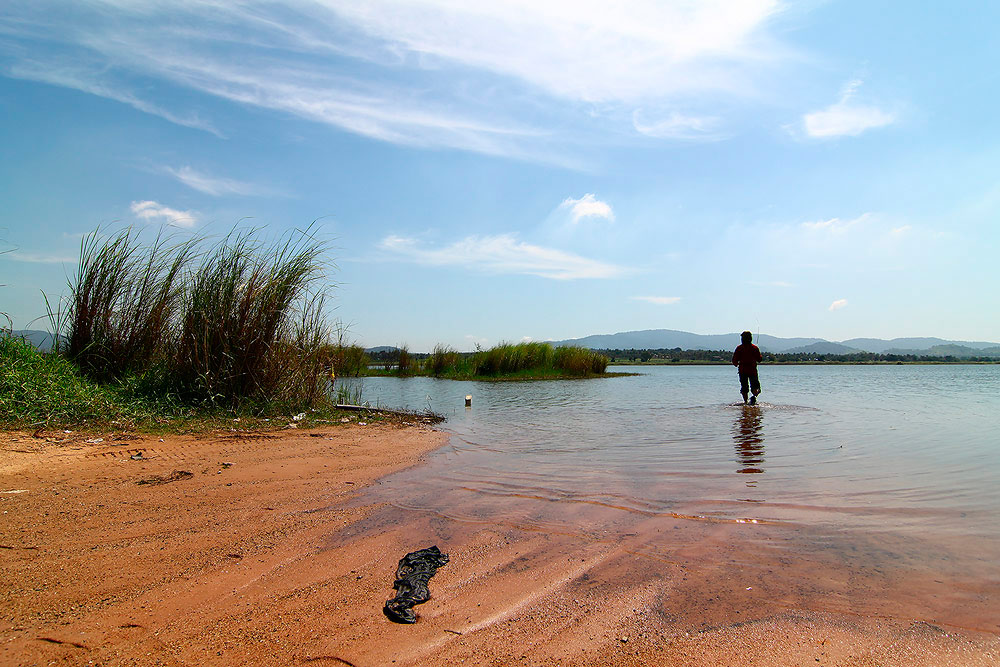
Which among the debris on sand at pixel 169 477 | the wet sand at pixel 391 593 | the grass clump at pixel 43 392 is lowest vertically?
the wet sand at pixel 391 593

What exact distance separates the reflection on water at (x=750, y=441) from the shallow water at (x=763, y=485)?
0.11ft

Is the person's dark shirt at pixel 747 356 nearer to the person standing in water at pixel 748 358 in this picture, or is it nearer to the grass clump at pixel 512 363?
the person standing in water at pixel 748 358

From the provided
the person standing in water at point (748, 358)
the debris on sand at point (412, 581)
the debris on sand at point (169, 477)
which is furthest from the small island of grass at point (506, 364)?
the debris on sand at point (412, 581)

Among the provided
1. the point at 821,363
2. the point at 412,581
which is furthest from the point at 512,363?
the point at 821,363

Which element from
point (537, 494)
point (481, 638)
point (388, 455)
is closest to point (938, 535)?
point (537, 494)

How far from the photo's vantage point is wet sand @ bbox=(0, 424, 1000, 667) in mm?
2201

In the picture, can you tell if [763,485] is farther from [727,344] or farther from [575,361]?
[727,344]

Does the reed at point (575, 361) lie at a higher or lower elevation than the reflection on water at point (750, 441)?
higher

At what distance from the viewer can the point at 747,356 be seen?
13602 mm

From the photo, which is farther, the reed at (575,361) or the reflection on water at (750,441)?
the reed at (575,361)

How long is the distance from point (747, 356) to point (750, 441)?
622 centimetres

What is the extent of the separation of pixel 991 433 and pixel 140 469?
463 inches

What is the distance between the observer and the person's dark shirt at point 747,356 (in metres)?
13.5

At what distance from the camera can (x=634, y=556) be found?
129 inches
